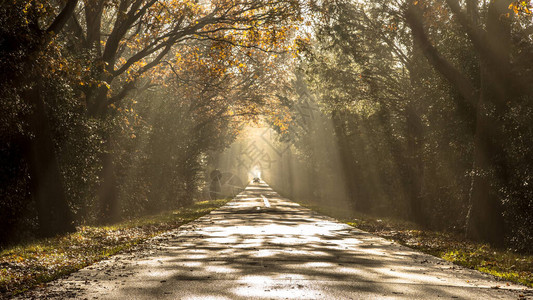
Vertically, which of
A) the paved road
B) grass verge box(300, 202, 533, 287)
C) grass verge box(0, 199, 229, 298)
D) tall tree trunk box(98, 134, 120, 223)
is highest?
tall tree trunk box(98, 134, 120, 223)

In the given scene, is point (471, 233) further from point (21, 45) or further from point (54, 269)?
point (21, 45)

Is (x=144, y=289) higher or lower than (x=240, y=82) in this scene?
lower

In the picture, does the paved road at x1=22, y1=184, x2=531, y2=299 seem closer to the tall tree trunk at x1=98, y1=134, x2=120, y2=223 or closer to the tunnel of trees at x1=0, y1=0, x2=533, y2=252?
the tunnel of trees at x1=0, y1=0, x2=533, y2=252

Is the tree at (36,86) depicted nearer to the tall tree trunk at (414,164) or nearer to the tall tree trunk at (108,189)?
the tall tree trunk at (108,189)

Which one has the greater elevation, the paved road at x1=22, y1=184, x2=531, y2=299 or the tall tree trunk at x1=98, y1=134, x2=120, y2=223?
the tall tree trunk at x1=98, y1=134, x2=120, y2=223

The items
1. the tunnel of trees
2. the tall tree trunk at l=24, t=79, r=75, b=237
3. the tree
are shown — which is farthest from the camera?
the tall tree trunk at l=24, t=79, r=75, b=237

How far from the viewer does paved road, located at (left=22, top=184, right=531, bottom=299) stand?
6.39 meters

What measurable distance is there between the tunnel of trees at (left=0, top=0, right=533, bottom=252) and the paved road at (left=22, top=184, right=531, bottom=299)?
11.9 ft

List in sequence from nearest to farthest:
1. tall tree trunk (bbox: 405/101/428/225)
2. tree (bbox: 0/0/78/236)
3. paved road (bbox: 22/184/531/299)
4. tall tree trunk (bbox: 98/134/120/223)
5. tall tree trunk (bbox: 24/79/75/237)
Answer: paved road (bbox: 22/184/531/299)
tree (bbox: 0/0/78/236)
tall tree trunk (bbox: 24/79/75/237)
tall tree trunk (bbox: 98/134/120/223)
tall tree trunk (bbox: 405/101/428/225)

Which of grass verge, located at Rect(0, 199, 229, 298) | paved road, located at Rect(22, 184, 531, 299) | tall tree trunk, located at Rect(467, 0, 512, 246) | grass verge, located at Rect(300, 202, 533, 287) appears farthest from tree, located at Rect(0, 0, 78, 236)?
tall tree trunk, located at Rect(467, 0, 512, 246)

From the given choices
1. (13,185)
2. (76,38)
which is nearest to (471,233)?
(13,185)

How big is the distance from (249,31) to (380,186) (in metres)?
18.0

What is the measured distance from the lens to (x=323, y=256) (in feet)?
32.1

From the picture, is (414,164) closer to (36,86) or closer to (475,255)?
(475,255)
